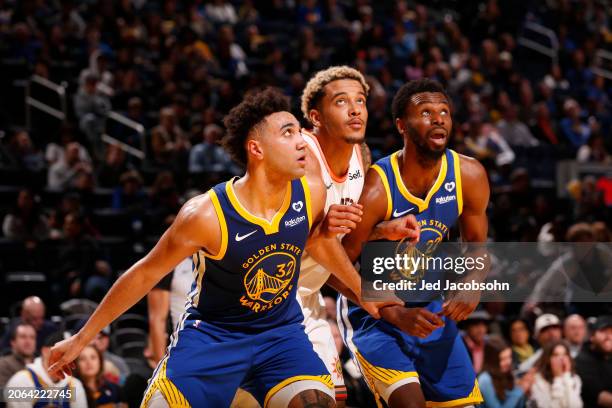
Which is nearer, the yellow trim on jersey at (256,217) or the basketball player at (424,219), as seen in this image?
the yellow trim on jersey at (256,217)

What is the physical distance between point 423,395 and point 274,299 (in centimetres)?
108

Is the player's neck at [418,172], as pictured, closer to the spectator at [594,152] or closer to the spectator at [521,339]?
the spectator at [521,339]

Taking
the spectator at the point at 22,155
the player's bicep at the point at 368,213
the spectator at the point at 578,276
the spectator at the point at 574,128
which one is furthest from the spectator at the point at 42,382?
the spectator at the point at 574,128

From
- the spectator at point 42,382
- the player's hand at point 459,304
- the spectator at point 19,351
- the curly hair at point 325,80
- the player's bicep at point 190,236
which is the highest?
the curly hair at point 325,80

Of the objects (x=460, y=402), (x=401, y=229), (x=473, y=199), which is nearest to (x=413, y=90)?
(x=473, y=199)

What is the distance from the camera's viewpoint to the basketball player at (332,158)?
5.46m

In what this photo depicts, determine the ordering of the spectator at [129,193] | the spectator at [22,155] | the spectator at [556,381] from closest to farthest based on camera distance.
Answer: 1. the spectator at [556,381]
2. the spectator at [129,193]
3. the spectator at [22,155]

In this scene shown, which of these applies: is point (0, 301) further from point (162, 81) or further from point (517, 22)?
point (517, 22)

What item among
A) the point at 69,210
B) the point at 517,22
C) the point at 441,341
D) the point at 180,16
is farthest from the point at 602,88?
the point at 441,341

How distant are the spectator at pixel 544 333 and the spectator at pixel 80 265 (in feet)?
12.9

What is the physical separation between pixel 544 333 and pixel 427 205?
3930 mm

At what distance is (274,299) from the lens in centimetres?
464

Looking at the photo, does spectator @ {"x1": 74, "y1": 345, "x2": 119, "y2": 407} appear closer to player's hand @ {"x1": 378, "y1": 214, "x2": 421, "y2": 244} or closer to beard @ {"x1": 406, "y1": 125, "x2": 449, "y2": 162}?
player's hand @ {"x1": 378, "y1": 214, "x2": 421, "y2": 244}

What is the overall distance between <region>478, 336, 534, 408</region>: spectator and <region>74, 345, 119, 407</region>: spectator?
9.92 ft
